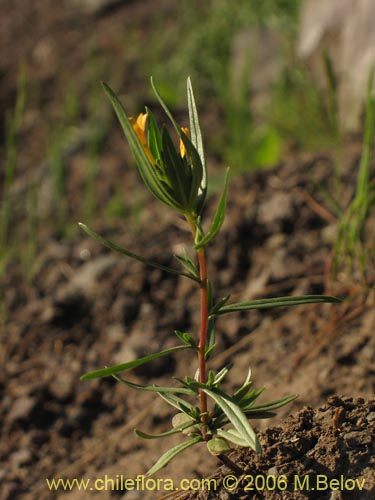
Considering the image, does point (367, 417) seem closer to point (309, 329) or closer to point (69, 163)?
point (309, 329)

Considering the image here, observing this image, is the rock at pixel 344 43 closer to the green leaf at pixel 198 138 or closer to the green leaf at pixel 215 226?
the green leaf at pixel 198 138

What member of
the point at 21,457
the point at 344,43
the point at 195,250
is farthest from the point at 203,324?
the point at 344,43

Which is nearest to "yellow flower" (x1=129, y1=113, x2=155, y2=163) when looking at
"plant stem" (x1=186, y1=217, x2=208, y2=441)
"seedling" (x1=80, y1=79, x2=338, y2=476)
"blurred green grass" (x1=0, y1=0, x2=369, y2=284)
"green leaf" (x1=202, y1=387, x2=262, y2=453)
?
"seedling" (x1=80, y1=79, x2=338, y2=476)

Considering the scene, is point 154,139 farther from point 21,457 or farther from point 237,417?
point 21,457

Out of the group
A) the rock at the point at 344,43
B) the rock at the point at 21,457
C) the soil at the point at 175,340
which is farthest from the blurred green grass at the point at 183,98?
the rock at the point at 21,457

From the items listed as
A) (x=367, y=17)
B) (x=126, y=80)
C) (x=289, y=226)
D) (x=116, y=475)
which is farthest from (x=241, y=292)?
(x=126, y=80)

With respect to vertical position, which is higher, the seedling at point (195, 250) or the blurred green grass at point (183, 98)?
the seedling at point (195, 250)
